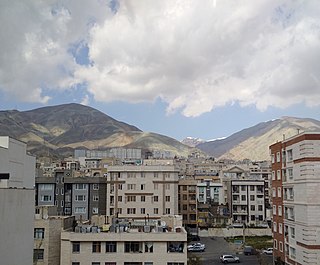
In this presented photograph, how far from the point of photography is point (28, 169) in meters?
20.6

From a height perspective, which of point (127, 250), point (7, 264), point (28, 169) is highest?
point (28, 169)

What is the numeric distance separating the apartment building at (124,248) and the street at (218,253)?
1607 cm

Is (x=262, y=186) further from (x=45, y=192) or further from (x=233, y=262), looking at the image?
(x=45, y=192)

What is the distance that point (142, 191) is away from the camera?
51.6 metres

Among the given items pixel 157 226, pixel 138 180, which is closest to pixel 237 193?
pixel 138 180

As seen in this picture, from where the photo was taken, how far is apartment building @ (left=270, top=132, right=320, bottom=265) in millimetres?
→ 27297

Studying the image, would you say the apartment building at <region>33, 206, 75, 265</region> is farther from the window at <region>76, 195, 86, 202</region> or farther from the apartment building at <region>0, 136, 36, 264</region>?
the window at <region>76, 195, 86, 202</region>

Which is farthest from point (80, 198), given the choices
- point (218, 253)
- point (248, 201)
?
point (248, 201)

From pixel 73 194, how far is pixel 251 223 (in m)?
26.8

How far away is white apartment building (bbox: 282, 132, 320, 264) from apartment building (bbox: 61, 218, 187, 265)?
28.0 feet

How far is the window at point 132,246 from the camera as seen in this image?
24750 millimetres

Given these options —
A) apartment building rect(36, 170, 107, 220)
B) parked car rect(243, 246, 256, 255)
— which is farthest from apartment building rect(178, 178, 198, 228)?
parked car rect(243, 246, 256, 255)

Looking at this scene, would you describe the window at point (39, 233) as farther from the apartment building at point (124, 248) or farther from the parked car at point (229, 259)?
the parked car at point (229, 259)

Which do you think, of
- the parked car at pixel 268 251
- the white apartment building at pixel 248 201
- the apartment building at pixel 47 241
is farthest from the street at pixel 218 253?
the apartment building at pixel 47 241
